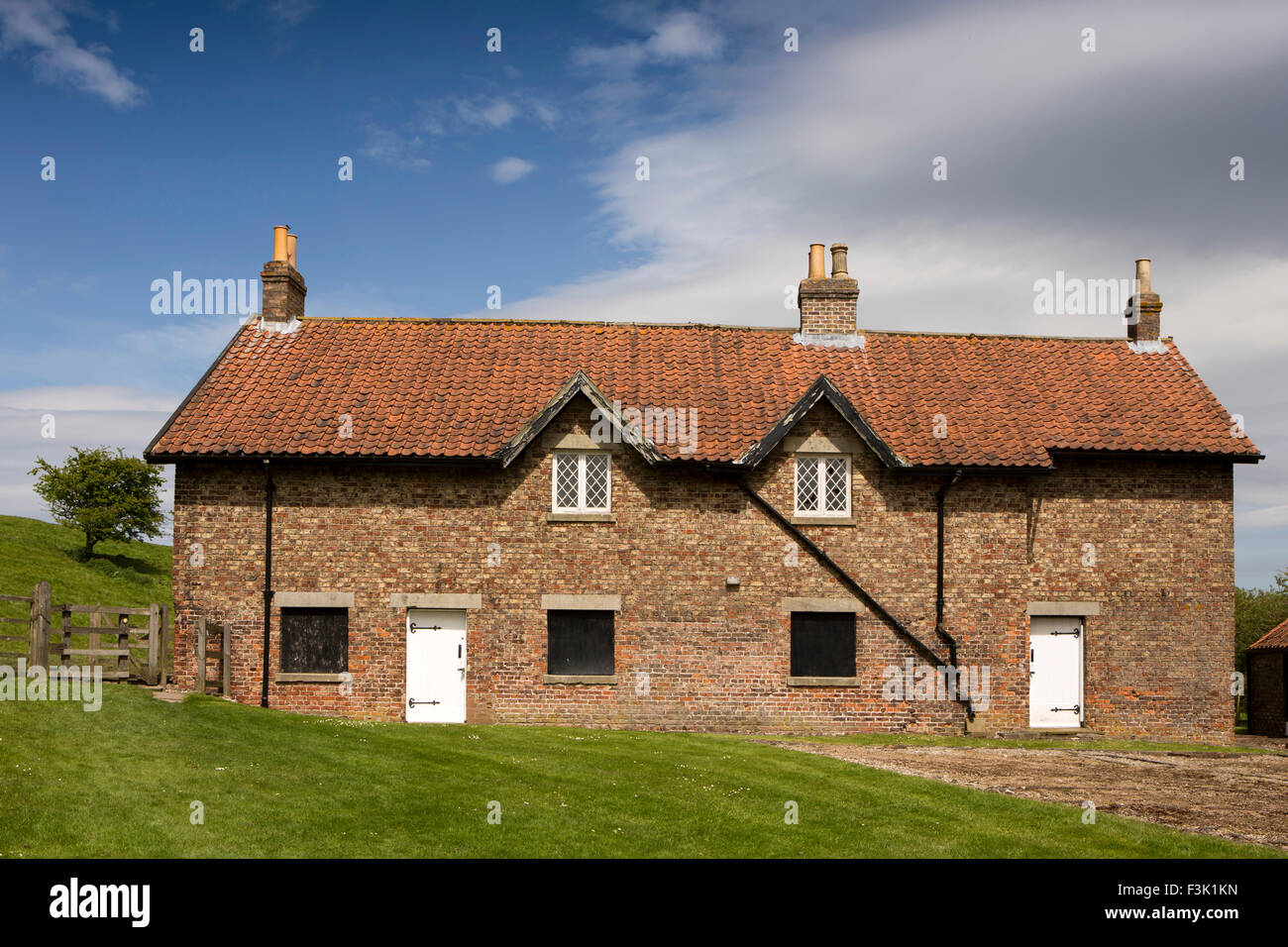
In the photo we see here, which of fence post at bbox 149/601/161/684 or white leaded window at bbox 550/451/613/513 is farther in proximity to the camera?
white leaded window at bbox 550/451/613/513

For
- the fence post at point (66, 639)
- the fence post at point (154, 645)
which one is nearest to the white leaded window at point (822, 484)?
the fence post at point (154, 645)

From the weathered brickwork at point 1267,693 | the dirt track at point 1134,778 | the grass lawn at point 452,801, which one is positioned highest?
the grass lawn at point 452,801

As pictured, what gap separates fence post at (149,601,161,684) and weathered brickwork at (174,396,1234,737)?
1.02 m

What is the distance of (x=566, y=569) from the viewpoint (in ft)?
65.5

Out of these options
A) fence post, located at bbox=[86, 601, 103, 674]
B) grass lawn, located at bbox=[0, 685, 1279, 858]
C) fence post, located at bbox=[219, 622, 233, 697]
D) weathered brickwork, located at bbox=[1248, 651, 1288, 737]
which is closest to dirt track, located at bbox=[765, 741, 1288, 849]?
grass lawn, located at bbox=[0, 685, 1279, 858]

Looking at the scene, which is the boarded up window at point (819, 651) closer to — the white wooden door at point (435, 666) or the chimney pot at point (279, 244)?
the white wooden door at point (435, 666)

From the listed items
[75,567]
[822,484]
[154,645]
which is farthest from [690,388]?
[75,567]

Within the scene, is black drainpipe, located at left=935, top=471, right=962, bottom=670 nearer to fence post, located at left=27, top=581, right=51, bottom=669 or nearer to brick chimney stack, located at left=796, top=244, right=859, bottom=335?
brick chimney stack, located at left=796, top=244, right=859, bottom=335

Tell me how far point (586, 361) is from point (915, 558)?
27.7 feet

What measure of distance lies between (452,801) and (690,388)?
40.0 ft

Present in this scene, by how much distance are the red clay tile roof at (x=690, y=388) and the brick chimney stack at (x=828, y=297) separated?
0.65 meters

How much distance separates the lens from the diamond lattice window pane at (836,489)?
20.5m

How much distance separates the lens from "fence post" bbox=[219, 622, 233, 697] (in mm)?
19281
